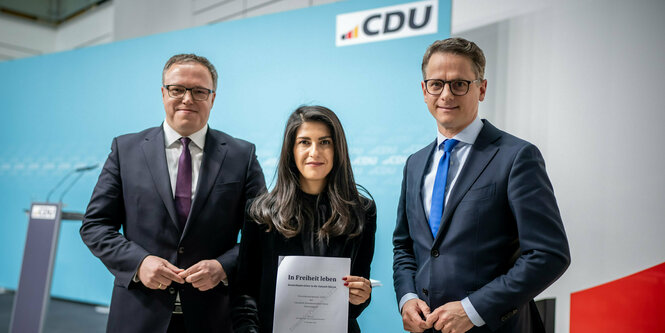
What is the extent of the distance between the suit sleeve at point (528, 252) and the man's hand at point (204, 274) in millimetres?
1049

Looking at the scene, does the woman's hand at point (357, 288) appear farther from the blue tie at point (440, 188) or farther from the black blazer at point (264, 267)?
the blue tie at point (440, 188)

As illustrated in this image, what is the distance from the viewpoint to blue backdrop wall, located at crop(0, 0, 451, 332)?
369 cm

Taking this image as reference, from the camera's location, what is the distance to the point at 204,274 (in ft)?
6.53

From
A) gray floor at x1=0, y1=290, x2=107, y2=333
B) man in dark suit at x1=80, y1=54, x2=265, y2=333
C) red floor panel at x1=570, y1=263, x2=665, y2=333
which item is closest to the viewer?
man in dark suit at x1=80, y1=54, x2=265, y2=333

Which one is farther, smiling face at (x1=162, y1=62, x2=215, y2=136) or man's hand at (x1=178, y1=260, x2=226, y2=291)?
smiling face at (x1=162, y1=62, x2=215, y2=136)

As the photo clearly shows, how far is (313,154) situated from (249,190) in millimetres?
515

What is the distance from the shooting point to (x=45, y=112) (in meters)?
5.74

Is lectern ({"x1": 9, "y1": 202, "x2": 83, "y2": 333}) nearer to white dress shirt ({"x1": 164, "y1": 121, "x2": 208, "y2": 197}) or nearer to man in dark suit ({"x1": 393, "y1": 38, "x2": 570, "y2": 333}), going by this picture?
white dress shirt ({"x1": 164, "y1": 121, "x2": 208, "y2": 197})

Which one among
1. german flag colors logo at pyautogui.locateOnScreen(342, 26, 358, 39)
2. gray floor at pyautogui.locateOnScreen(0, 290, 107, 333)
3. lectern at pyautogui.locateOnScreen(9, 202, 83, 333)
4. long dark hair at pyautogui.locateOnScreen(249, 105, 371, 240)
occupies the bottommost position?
gray floor at pyautogui.locateOnScreen(0, 290, 107, 333)

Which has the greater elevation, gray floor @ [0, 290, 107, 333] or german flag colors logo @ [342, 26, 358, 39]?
german flag colors logo @ [342, 26, 358, 39]

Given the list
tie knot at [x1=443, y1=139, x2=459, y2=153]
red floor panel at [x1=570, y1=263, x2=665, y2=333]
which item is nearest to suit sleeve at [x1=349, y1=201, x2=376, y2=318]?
tie knot at [x1=443, y1=139, x2=459, y2=153]

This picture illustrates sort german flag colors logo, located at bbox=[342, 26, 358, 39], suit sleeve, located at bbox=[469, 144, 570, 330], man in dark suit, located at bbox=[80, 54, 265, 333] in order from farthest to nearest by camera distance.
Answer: german flag colors logo, located at bbox=[342, 26, 358, 39] < man in dark suit, located at bbox=[80, 54, 265, 333] < suit sleeve, located at bbox=[469, 144, 570, 330]

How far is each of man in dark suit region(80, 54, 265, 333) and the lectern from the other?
1.79 m

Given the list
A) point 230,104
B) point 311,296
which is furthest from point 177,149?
point 230,104
